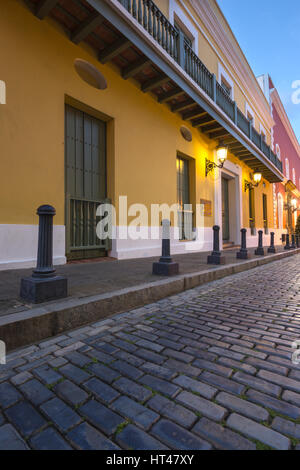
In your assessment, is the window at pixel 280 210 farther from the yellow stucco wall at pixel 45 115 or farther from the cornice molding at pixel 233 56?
the yellow stucco wall at pixel 45 115

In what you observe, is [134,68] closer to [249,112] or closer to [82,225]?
[82,225]

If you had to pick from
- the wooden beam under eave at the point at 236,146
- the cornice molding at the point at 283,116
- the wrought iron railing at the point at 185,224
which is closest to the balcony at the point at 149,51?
the wooden beam under eave at the point at 236,146

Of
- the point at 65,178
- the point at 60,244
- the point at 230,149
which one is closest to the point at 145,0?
the point at 65,178

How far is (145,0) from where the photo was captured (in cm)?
528

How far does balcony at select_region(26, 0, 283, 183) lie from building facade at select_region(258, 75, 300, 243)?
10.8 m

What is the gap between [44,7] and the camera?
4.16m

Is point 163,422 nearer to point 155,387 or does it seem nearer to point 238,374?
point 155,387

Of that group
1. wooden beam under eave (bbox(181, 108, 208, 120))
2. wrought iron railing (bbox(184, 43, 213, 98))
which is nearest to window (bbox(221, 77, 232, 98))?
wrought iron railing (bbox(184, 43, 213, 98))

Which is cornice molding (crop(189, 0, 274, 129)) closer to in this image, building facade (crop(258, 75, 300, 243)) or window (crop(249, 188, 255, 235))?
building facade (crop(258, 75, 300, 243))

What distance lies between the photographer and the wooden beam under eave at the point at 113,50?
4984 mm

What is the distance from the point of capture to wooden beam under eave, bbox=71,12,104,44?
4422 millimetres

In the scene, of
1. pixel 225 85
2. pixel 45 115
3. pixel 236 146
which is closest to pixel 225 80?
pixel 225 85

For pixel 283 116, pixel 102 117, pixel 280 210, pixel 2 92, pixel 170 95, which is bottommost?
pixel 280 210

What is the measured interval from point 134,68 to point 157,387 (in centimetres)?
656
